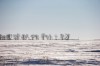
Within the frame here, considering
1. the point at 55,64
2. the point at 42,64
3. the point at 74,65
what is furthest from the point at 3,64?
the point at 74,65

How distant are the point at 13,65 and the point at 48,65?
8.74 ft

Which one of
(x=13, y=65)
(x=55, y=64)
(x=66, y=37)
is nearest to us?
(x=13, y=65)

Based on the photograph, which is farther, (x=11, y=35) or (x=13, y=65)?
(x=11, y=35)

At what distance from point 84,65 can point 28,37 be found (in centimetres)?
15191

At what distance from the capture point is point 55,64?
52.8 feet

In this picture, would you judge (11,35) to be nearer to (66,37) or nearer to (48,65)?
(66,37)

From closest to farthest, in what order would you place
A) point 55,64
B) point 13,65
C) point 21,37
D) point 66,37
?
point 13,65, point 55,64, point 66,37, point 21,37

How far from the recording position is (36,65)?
51.8 ft

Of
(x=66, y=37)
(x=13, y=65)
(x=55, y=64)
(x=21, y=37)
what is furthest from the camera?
(x=21, y=37)

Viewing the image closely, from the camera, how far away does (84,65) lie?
15.6 metres

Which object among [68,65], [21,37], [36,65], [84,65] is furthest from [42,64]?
[21,37]

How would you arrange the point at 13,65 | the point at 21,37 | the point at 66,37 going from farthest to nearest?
the point at 21,37 < the point at 66,37 < the point at 13,65

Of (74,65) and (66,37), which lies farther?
(66,37)

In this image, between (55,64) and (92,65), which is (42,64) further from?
(92,65)
